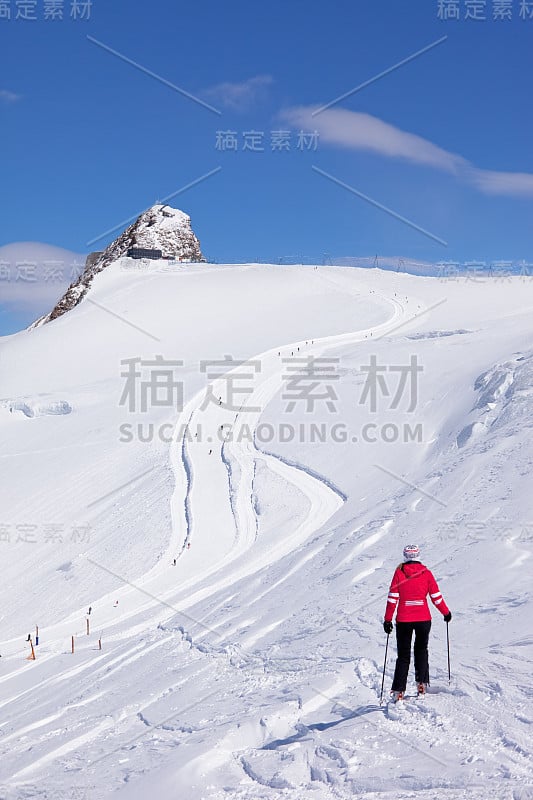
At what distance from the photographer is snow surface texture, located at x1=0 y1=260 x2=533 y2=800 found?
22.5 feet

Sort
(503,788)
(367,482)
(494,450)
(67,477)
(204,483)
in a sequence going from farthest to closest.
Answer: (67,477) < (204,483) < (367,482) < (494,450) < (503,788)

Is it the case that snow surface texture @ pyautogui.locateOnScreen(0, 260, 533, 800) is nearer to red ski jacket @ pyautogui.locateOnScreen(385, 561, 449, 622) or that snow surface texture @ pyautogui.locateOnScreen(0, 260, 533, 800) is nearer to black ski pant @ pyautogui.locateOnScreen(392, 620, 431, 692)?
black ski pant @ pyautogui.locateOnScreen(392, 620, 431, 692)

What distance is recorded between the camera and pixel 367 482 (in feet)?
81.9

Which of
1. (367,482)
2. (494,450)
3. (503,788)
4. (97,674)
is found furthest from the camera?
(367,482)

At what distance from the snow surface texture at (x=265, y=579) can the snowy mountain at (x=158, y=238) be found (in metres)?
60.5

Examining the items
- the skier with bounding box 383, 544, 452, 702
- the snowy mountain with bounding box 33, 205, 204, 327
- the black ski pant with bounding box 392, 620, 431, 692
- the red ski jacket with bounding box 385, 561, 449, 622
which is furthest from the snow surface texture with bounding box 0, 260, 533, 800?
the snowy mountain with bounding box 33, 205, 204, 327

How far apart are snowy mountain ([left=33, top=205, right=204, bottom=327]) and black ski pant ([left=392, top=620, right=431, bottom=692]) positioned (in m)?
101

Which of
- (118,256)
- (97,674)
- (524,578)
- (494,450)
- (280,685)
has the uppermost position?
(118,256)

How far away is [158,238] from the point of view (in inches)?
4461

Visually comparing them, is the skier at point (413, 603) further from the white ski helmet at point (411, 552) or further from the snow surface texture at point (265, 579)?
the snow surface texture at point (265, 579)

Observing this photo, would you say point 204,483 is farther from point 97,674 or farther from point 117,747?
point 117,747

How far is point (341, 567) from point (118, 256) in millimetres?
97808

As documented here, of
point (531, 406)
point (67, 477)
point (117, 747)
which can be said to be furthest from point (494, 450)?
point (67, 477)

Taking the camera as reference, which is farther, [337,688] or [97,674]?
[97,674]
